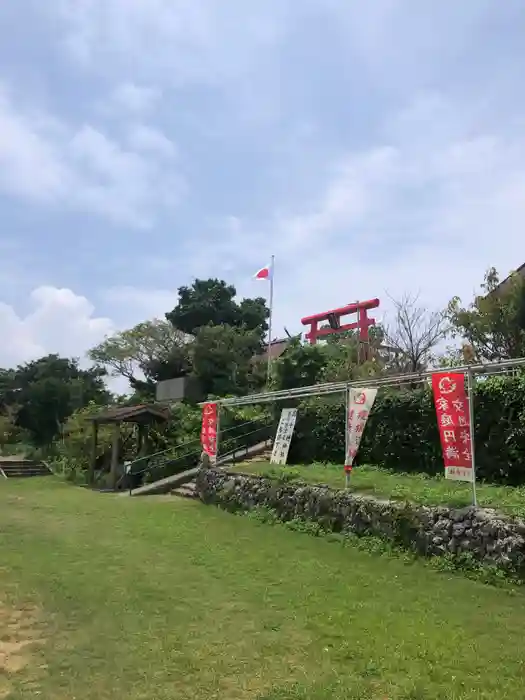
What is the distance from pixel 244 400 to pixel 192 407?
8817 mm

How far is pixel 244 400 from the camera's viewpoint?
15234mm

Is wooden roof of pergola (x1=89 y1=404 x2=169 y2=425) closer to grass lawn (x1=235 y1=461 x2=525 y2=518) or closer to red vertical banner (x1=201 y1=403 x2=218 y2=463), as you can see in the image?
red vertical banner (x1=201 y1=403 x2=218 y2=463)

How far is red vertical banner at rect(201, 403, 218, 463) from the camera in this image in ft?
54.9

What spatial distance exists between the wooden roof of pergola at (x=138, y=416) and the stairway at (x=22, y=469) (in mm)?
7935

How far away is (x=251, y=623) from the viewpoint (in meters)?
5.50

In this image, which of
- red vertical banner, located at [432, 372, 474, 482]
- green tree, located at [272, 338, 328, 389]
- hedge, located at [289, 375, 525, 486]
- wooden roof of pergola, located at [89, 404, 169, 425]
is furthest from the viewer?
green tree, located at [272, 338, 328, 389]

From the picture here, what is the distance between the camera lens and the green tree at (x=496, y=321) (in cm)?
1662

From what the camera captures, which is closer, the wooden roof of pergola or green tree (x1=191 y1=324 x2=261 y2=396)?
the wooden roof of pergola

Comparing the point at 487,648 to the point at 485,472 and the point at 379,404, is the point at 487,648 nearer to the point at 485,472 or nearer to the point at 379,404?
the point at 485,472

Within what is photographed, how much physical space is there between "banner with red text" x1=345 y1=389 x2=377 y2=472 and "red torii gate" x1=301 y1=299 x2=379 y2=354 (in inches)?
482

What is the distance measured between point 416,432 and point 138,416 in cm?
1055

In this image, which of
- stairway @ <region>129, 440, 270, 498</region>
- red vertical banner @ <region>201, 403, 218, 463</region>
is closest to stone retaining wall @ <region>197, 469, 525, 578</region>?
red vertical banner @ <region>201, 403, 218, 463</region>

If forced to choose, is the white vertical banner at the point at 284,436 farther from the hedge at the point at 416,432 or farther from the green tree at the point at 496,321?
the green tree at the point at 496,321

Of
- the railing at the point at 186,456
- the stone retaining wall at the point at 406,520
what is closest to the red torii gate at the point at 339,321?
the railing at the point at 186,456
